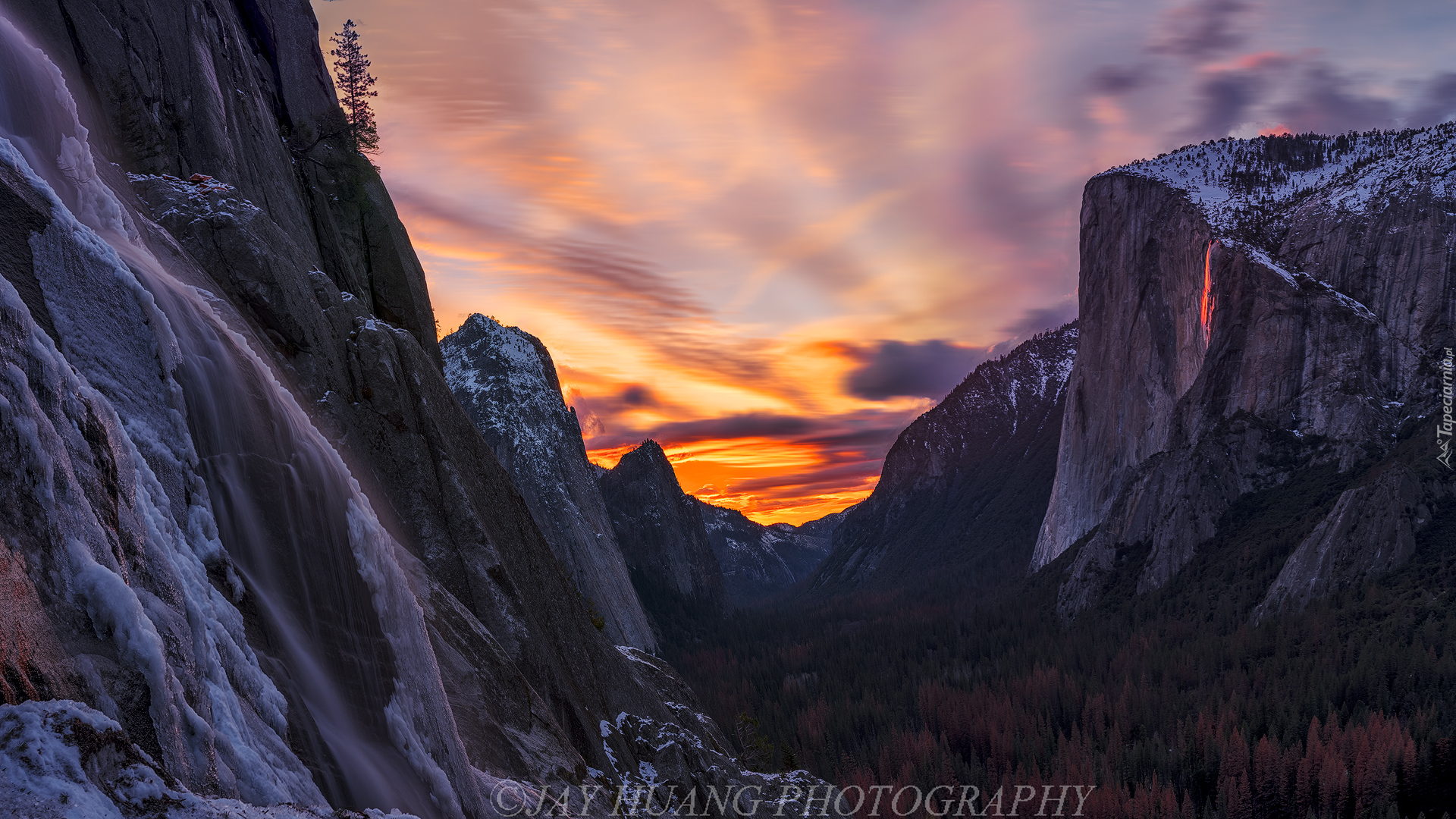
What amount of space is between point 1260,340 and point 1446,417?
25.3 meters

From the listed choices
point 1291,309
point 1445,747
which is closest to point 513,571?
point 1445,747

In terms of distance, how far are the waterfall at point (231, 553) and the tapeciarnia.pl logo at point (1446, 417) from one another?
121m

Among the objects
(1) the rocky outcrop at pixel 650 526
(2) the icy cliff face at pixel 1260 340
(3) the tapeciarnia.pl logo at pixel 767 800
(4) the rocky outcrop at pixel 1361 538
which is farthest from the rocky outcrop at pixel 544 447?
(4) the rocky outcrop at pixel 1361 538

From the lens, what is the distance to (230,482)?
11.0m

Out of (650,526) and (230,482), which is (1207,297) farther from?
(230,482)

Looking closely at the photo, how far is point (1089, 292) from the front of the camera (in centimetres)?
16512

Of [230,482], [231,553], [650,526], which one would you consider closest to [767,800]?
[231,553]

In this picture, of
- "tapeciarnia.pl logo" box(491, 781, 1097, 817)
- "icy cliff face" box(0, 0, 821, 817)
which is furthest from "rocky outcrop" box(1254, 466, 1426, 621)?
"icy cliff face" box(0, 0, 821, 817)

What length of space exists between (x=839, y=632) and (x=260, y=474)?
557ft

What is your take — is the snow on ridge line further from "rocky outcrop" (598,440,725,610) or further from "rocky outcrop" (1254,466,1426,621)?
"rocky outcrop" (598,440,725,610)

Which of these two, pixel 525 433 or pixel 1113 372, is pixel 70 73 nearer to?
pixel 525 433

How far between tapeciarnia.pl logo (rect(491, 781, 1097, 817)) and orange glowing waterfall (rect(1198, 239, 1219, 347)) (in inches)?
3522

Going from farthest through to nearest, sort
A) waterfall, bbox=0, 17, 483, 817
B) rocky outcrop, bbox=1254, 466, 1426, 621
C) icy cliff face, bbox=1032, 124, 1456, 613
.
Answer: icy cliff face, bbox=1032, 124, 1456, 613
rocky outcrop, bbox=1254, 466, 1426, 621
waterfall, bbox=0, 17, 483, 817

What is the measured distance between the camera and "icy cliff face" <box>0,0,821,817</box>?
687 cm
